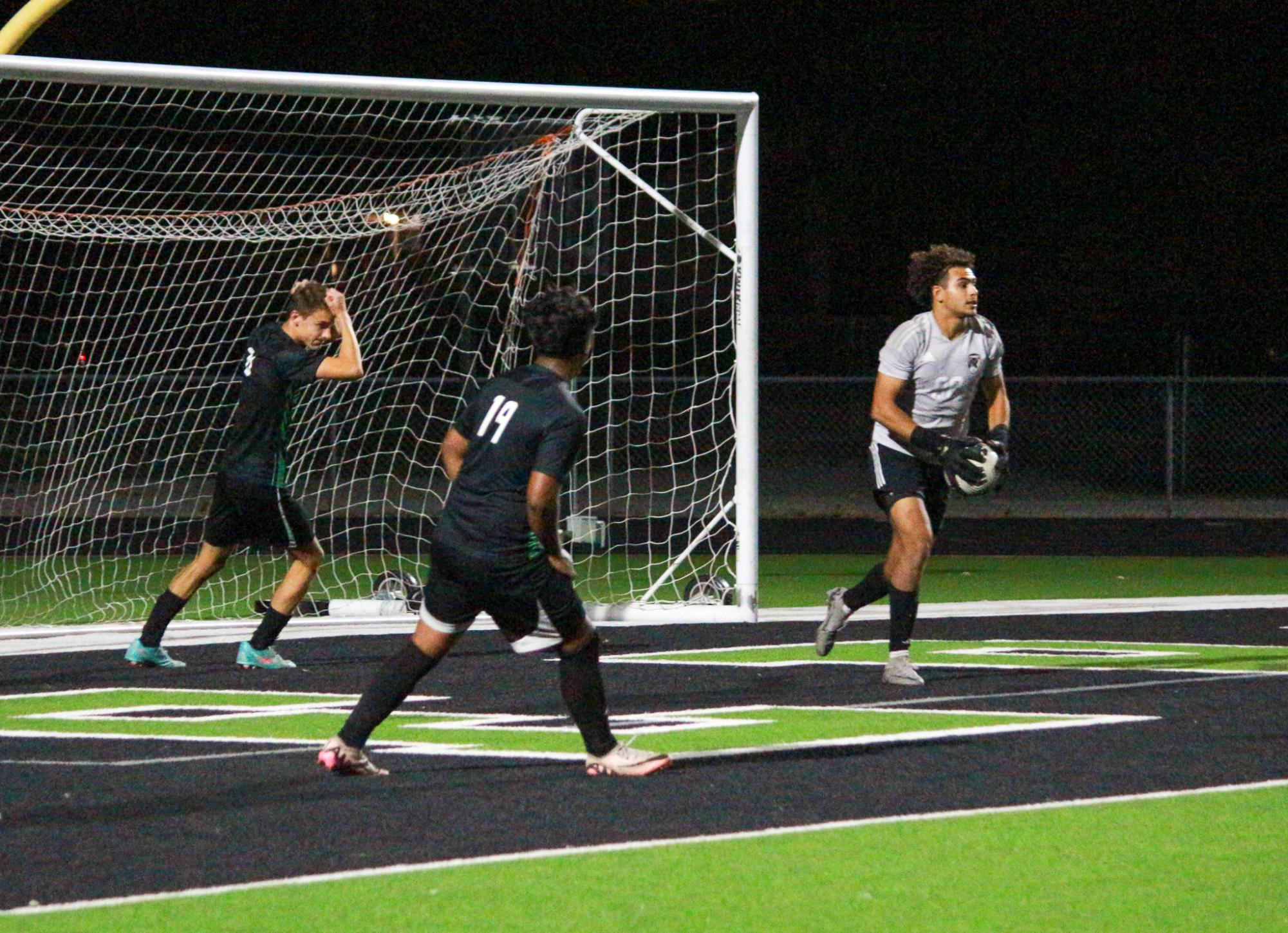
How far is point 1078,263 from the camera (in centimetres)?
3638

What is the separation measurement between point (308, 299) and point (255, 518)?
1.19 metres

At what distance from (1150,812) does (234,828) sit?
295 centimetres

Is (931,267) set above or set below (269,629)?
above

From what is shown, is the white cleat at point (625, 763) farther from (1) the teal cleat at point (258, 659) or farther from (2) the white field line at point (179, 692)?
(1) the teal cleat at point (258, 659)

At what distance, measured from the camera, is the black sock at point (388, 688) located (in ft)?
25.1

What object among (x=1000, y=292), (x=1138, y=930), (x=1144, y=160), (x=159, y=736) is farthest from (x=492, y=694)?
(x=1000, y=292)

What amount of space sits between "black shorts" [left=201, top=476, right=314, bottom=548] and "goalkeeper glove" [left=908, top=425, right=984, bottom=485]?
3.23 metres

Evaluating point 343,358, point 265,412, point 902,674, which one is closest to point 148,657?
point 265,412

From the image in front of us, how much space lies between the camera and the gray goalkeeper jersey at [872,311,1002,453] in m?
10.9

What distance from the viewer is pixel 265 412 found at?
1148 cm

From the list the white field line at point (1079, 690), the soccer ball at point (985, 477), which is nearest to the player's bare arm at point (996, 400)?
the soccer ball at point (985, 477)

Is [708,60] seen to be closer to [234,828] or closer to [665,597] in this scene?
[665,597]

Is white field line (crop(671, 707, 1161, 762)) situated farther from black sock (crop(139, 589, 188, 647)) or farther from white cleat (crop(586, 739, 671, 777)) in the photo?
black sock (crop(139, 589, 188, 647))

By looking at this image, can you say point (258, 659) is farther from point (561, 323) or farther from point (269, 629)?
point (561, 323)
